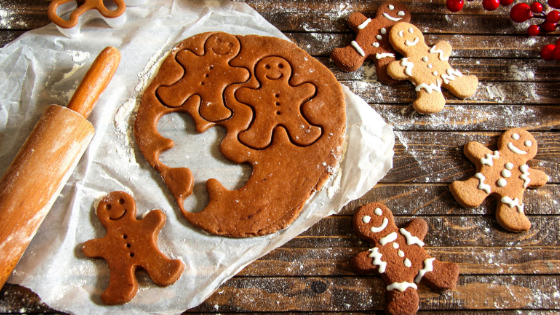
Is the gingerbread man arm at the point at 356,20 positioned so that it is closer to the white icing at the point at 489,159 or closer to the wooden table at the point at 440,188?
the wooden table at the point at 440,188

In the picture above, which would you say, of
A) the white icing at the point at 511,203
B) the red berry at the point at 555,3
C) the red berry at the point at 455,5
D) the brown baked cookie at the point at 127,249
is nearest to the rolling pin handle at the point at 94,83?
the brown baked cookie at the point at 127,249

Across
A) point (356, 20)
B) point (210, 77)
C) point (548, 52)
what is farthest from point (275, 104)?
point (548, 52)

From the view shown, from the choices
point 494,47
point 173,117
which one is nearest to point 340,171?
point 173,117

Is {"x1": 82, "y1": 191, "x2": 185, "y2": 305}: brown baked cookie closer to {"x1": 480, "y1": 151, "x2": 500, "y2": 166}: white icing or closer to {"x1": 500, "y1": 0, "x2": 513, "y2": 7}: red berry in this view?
{"x1": 480, "y1": 151, "x2": 500, "y2": 166}: white icing

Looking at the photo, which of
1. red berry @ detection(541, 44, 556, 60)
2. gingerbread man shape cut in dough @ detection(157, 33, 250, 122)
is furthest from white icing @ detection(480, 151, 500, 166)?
gingerbread man shape cut in dough @ detection(157, 33, 250, 122)

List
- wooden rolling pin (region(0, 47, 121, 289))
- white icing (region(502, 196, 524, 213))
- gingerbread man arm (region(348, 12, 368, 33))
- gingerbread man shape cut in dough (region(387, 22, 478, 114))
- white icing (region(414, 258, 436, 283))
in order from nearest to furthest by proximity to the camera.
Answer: wooden rolling pin (region(0, 47, 121, 289)), white icing (region(414, 258, 436, 283)), white icing (region(502, 196, 524, 213)), gingerbread man shape cut in dough (region(387, 22, 478, 114)), gingerbread man arm (region(348, 12, 368, 33))

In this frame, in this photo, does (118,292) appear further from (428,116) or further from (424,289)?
(428,116)

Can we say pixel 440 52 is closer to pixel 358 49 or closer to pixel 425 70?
pixel 425 70
